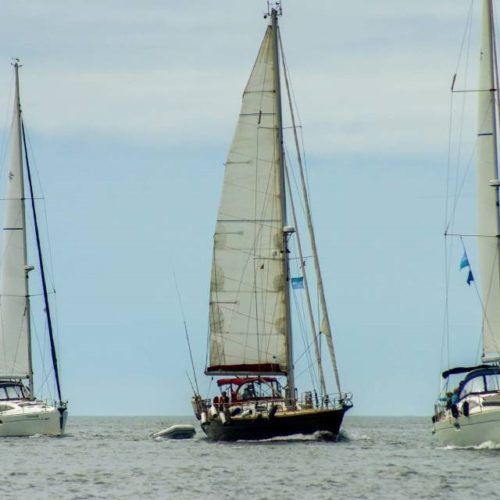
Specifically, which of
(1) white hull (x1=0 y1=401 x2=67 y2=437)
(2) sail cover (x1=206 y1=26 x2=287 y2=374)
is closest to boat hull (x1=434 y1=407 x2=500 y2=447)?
(2) sail cover (x1=206 y1=26 x2=287 y2=374)

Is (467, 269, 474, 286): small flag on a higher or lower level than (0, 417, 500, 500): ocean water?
higher

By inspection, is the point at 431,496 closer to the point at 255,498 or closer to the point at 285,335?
the point at 255,498

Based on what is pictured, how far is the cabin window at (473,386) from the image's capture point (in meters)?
70.5

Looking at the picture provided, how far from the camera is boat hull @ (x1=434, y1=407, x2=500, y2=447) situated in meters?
68.5

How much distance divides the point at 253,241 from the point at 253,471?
22190mm

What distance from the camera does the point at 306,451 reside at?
7275 cm

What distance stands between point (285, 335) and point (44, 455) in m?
13.6

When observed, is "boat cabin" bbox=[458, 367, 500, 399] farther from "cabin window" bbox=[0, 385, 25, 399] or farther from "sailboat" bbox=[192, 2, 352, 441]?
"cabin window" bbox=[0, 385, 25, 399]

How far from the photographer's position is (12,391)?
95.8 meters

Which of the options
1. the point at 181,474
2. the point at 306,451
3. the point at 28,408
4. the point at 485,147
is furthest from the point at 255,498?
the point at 28,408

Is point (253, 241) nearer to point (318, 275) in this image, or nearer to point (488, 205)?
point (318, 275)

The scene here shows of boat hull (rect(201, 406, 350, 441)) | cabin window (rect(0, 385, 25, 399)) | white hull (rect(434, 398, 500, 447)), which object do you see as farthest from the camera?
cabin window (rect(0, 385, 25, 399))

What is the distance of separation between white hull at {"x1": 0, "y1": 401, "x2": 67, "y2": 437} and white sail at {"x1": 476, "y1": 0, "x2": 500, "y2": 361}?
102 ft

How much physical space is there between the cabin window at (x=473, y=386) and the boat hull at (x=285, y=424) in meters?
7.49
